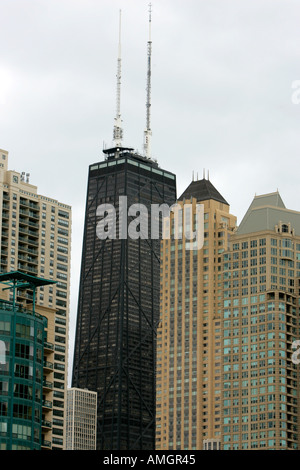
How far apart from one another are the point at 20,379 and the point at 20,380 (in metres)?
0.17

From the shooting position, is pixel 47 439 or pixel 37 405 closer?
pixel 37 405

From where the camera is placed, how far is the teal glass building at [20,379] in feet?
531

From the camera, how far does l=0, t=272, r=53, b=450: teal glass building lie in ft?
531

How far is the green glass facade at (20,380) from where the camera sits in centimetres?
16200

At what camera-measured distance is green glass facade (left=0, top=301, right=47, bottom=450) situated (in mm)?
162000

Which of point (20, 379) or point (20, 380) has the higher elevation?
point (20, 379)

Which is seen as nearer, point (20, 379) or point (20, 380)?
point (20, 380)

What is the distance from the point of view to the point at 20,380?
164625 mm
